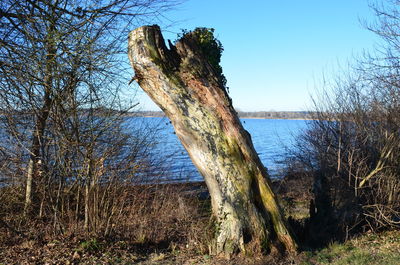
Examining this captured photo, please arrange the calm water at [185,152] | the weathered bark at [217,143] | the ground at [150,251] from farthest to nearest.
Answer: the calm water at [185,152], the weathered bark at [217,143], the ground at [150,251]

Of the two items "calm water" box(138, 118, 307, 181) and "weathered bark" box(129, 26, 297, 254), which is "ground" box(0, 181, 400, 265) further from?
"calm water" box(138, 118, 307, 181)

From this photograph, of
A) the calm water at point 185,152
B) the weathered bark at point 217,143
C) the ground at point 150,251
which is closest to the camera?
the ground at point 150,251

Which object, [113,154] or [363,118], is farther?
[363,118]

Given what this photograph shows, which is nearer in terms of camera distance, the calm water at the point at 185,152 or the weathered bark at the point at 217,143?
the weathered bark at the point at 217,143

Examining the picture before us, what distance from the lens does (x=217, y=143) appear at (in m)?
6.80

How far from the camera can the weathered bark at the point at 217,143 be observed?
6.74m

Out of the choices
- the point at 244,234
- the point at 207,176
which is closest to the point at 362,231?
Answer: the point at 244,234

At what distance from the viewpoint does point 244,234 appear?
22.1 ft

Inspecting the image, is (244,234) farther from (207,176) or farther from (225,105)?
(225,105)

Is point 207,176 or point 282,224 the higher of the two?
point 207,176

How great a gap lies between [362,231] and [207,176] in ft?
12.3

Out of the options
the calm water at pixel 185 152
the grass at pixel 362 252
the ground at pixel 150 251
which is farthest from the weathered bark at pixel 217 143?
the calm water at pixel 185 152

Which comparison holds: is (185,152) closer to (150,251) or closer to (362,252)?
(150,251)

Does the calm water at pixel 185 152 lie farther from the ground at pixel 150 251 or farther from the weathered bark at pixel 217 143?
the ground at pixel 150 251
